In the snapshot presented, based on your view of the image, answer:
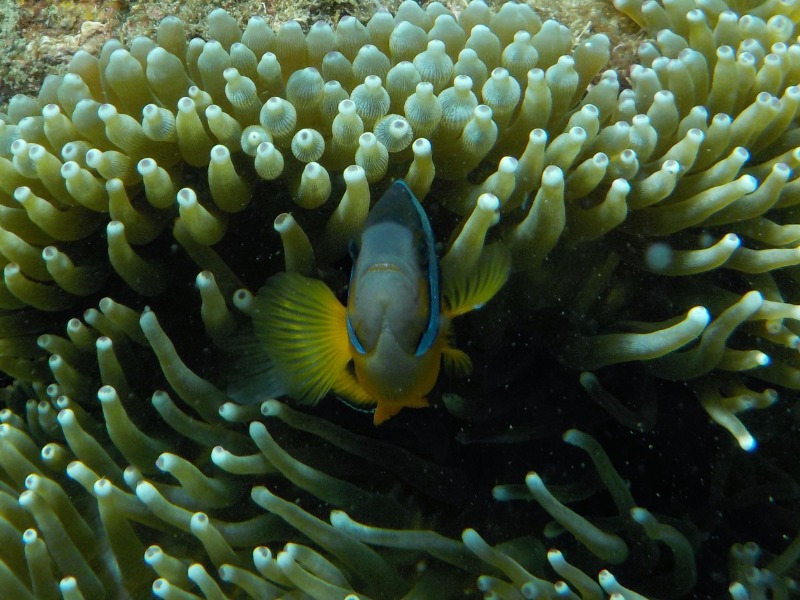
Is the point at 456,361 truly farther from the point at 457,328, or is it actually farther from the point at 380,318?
the point at 380,318

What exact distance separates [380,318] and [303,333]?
24cm

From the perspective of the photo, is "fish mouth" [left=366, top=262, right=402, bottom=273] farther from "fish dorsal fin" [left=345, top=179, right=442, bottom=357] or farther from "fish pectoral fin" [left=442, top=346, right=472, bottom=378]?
"fish pectoral fin" [left=442, top=346, right=472, bottom=378]

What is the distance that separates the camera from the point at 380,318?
3.70 ft

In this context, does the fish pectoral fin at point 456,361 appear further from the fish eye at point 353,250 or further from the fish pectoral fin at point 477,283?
the fish eye at point 353,250

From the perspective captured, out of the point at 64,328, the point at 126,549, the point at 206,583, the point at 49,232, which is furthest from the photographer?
the point at 64,328

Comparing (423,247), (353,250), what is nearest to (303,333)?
(353,250)

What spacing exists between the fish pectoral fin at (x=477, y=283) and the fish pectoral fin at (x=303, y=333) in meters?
0.21

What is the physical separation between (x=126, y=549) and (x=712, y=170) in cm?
153

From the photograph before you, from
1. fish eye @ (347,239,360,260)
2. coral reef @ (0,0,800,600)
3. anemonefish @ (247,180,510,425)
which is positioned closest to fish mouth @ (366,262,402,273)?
anemonefish @ (247,180,510,425)

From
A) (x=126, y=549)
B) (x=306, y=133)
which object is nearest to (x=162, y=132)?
(x=306, y=133)

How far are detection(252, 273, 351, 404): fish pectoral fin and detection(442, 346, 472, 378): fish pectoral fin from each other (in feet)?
0.67

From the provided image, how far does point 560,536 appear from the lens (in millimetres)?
1468

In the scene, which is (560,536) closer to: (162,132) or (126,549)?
(126,549)

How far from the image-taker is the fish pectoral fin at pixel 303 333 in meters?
1.29
